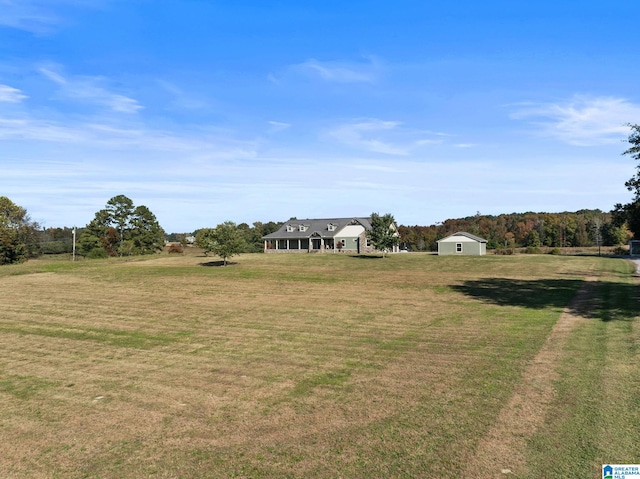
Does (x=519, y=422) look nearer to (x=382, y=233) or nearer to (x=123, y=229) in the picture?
(x=382, y=233)

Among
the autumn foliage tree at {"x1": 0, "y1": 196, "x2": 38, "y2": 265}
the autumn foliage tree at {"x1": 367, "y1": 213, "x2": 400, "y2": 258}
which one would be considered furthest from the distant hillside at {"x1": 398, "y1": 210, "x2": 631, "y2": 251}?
the autumn foliage tree at {"x1": 0, "y1": 196, "x2": 38, "y2": 265}

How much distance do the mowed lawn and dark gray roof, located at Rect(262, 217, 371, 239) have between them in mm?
48773

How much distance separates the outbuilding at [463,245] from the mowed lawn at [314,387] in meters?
38.4

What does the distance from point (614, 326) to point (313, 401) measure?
45.6ft

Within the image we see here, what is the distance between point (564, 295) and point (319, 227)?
2077 inches

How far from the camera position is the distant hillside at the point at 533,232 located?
10059 cm

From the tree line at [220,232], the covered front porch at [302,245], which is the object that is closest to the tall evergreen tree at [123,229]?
the tree line at [220,232]

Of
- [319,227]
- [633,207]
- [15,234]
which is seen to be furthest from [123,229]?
[633,207]

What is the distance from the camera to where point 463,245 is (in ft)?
208

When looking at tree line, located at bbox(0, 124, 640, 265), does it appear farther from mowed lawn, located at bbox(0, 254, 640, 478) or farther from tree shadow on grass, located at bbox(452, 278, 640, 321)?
mowed lawn, located at bbox(0, 254, 640, 478)

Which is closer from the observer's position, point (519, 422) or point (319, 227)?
point (519, 422)

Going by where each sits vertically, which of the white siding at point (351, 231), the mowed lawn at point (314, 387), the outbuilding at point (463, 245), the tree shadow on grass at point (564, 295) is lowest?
the mowed lawn at point (314, 387)

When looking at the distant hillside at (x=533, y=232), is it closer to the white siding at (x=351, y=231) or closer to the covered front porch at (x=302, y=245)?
the white siding at (x=351, y=231)

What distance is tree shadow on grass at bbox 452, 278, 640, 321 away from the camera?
67.6 feet
